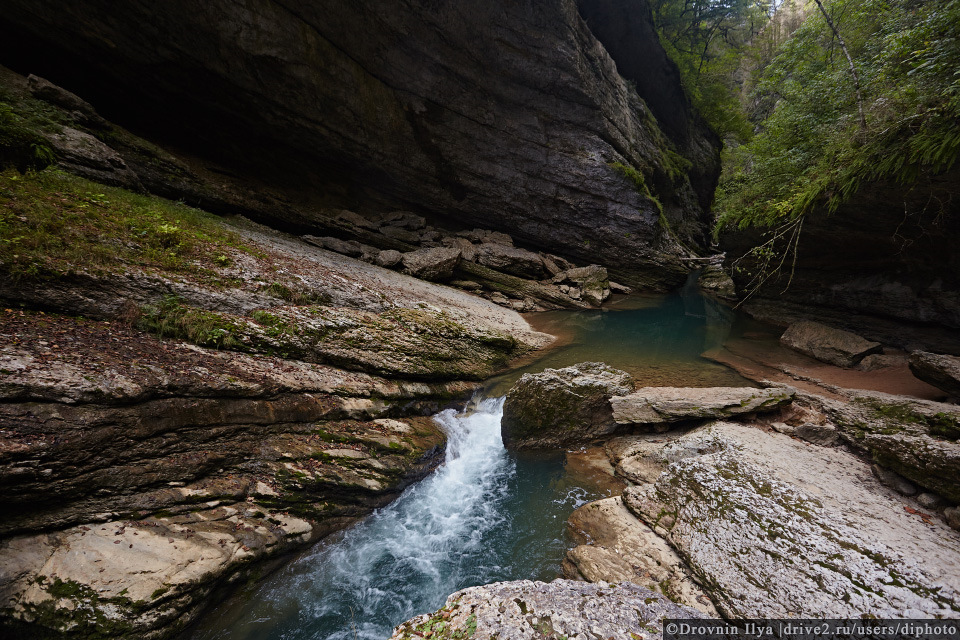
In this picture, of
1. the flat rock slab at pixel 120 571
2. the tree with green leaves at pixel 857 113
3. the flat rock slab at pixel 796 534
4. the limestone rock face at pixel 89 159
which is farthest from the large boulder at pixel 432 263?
the flat rock slab at pixel 796 534

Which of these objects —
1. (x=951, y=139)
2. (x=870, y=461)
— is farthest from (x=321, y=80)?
(x=870, y=461)

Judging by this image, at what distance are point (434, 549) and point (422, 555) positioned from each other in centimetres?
20

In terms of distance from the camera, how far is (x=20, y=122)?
7949 mm

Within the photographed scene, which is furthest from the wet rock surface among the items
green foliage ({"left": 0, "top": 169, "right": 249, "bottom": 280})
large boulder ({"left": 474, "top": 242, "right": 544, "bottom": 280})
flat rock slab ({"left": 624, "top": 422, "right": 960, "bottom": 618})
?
large boulder ({"left": 474, "top": 242, "right": 544, "bottom": 280})

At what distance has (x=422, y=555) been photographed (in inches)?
201

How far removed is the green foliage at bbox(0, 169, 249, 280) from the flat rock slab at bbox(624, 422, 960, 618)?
935 centimetres

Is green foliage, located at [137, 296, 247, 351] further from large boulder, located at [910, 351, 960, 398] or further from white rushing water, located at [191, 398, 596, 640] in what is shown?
large boulder, located at [910, 351, 960, 398]

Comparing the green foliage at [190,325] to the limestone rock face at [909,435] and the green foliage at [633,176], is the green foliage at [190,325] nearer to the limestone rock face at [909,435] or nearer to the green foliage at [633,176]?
the limestone rock face at [909,435]

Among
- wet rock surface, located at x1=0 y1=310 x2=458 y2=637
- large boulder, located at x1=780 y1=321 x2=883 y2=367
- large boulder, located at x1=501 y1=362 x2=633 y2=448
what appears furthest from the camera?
large boulder, located at x1=780 y1=321 x2=883 y2=367

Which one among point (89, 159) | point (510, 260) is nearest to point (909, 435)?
point (510, 260)

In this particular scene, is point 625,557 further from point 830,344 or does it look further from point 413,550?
point 830,344

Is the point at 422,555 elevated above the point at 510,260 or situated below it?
below

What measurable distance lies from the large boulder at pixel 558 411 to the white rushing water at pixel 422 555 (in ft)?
1.68

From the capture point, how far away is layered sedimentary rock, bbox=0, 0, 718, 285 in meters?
11.7
